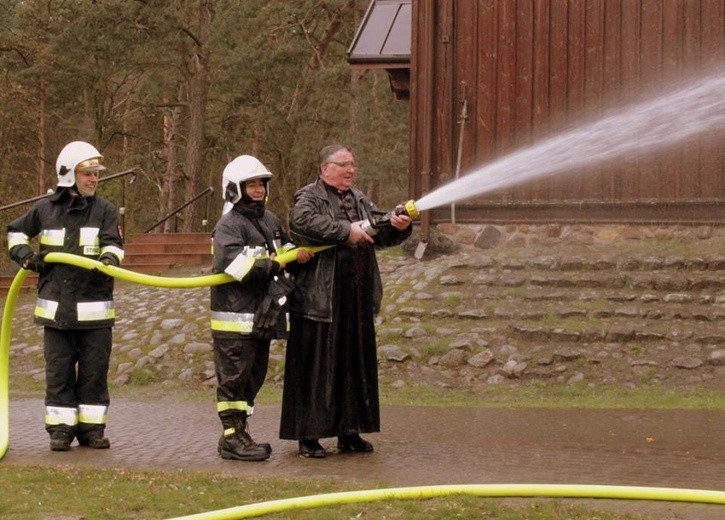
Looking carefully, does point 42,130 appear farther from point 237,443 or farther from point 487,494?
point 487,494

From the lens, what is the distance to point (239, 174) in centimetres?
798

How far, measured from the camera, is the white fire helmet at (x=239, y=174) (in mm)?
7984

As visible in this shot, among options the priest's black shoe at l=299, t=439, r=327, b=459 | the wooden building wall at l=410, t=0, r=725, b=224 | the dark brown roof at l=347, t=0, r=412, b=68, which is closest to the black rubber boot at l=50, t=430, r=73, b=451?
the priest's black shoe at l=299, t=439, r=327, b=459

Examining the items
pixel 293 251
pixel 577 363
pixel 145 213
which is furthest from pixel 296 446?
pixel 145 213

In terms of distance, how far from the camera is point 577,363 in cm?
1180

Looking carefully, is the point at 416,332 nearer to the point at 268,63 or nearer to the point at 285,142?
the point at 268,63

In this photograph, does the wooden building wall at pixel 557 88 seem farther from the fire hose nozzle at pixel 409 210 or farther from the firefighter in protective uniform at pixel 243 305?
the firefighter in protective uniform at pixel 243 305

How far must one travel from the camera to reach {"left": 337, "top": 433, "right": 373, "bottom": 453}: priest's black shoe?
8.08 meters

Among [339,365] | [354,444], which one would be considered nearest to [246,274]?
[339,365]

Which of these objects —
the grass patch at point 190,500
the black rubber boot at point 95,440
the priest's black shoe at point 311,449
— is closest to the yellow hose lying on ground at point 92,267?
the black rubber boot at point 95,440

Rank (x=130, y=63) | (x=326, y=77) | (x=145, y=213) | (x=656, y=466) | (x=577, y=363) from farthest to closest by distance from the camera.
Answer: (x=145, y=213), (x=130, y=63), (x=326, y=77), (x=577, y=363), (x=656, y=466)

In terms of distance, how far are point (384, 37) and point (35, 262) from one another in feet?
35.2

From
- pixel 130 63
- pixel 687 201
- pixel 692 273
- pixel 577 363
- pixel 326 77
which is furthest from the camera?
pixel 130 63

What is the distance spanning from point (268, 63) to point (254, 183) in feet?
77.8
